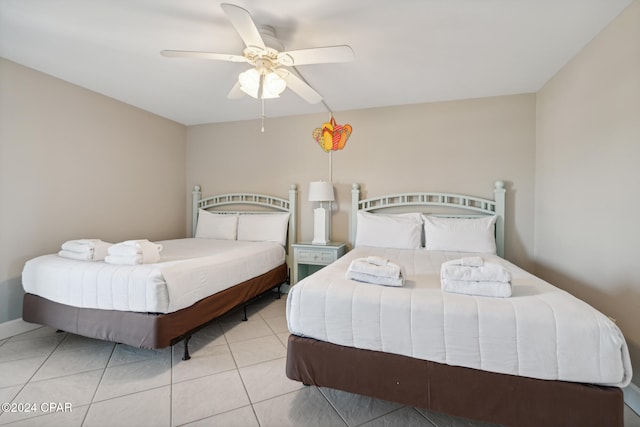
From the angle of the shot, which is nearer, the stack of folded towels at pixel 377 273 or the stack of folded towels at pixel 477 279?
the stack of folded towels at pixel 477 279

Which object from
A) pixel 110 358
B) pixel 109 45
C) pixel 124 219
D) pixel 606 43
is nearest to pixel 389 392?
pixel 110 358

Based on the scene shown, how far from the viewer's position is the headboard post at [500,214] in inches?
112

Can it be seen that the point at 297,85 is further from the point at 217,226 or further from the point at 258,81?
the point at 217,226

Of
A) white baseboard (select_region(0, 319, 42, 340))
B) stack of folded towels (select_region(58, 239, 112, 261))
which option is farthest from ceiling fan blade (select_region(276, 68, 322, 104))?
white baseboard (select_region(0, 319, 42, 340))

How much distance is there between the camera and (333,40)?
1.99 meters

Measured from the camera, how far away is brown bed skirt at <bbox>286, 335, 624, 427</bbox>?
3.67ft

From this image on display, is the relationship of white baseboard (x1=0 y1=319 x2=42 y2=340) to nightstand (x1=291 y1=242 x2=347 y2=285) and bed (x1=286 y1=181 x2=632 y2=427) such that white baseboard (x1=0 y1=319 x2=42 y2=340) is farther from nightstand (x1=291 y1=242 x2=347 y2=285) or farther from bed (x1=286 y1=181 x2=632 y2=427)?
bed (x1=286 y1=181 x2=632 y2=427)

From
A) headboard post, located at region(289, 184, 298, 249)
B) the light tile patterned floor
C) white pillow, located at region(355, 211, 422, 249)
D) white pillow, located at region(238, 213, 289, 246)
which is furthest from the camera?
headboard post, located at region(289, 184, 298, 249)

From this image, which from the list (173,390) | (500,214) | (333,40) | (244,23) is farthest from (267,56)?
(500,214)

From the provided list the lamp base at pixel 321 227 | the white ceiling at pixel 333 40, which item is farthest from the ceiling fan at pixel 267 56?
the lamp base at pixel 321 227

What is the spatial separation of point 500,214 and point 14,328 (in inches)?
181

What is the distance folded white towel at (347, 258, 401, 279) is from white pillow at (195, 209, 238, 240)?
2.36 m

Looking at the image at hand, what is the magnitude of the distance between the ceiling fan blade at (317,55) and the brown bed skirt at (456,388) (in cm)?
168

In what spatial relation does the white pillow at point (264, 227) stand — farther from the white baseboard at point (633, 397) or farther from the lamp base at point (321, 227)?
the white baseboard at point (633, 397)
